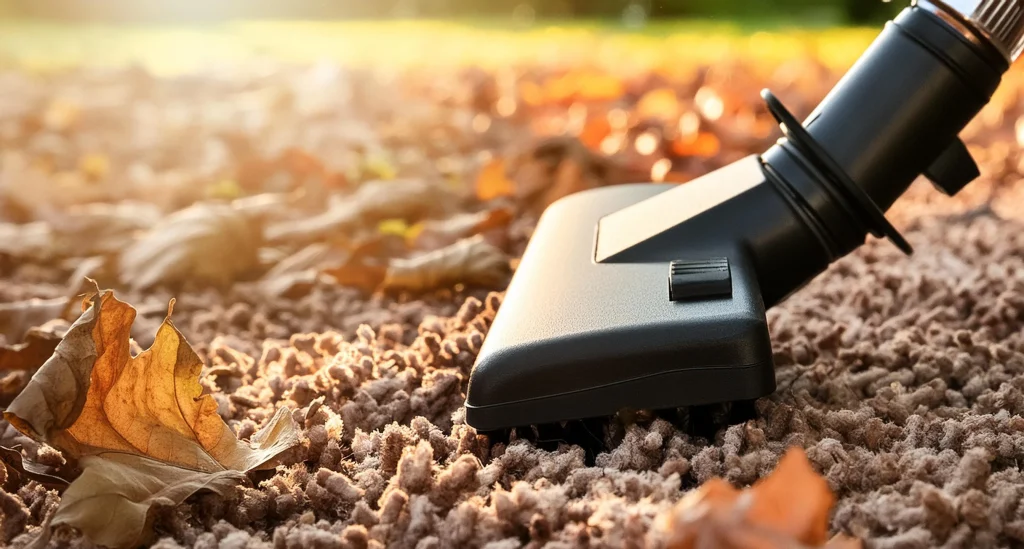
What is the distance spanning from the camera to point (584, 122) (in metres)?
2.63

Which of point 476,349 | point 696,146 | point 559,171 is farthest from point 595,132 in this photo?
point 476,349

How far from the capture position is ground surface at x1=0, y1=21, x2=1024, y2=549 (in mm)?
771

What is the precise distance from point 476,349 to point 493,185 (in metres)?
0.88

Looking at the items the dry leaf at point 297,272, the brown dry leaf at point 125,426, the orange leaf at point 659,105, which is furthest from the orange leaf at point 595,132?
the brown dry leaf at point 125,426

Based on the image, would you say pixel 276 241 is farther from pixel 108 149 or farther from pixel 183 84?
pixel 183 84

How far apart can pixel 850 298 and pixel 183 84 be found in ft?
9.20

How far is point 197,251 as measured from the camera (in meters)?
1.59

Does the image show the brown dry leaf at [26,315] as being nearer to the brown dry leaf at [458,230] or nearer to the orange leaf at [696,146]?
the brown dry leaf at [458,230]

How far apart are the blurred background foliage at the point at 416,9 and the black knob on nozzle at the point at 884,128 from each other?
3.74 metres

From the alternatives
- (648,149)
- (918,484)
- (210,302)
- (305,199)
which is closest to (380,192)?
(305,199)

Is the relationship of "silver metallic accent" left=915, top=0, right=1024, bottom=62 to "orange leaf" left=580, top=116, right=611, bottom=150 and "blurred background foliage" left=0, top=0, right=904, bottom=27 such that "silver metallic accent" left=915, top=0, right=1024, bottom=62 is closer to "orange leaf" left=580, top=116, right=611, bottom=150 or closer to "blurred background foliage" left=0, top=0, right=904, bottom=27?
"orange leaf" left=580, top=116, right=611, bottom=150

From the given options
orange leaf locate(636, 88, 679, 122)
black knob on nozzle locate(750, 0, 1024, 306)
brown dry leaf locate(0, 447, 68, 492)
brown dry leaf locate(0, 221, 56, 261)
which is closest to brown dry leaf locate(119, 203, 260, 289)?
brown dry leaf locate(0, 221, 56, 261)

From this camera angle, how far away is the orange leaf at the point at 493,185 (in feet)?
6.46

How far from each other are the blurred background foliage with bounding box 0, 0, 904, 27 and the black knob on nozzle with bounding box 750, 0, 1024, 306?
3737mm
